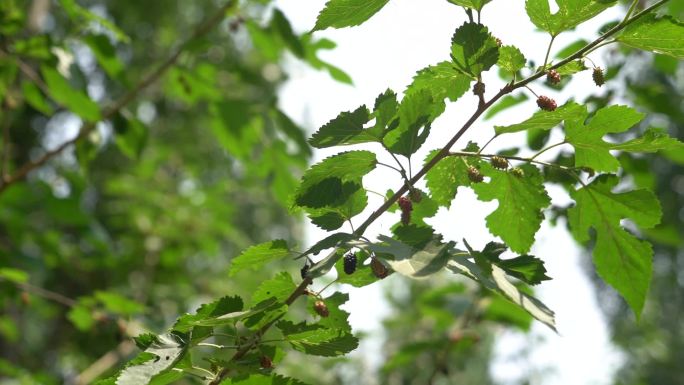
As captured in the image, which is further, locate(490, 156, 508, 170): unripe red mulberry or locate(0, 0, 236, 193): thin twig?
locate(0, 0, 236, 193): thin twig

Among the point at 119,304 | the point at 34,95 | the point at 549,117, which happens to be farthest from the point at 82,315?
the point at 549,117

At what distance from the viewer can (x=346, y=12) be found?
3.15ft

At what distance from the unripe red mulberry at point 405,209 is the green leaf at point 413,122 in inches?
3.3

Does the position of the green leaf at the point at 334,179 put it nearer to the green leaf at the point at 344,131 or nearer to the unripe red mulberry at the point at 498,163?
the green leaf at the point at 344,131

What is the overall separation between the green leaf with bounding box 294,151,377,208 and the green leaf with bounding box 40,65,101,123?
1.50 metres

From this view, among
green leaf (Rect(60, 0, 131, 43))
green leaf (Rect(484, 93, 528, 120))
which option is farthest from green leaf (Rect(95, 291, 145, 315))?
green leaf (Rect(484, 93, 528, 120))

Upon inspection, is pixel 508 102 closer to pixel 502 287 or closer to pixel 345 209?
pixel 345 209

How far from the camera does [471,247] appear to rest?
85 cm

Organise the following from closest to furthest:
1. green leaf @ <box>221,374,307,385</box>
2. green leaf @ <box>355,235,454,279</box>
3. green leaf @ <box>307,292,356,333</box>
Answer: green leaf @ <box>355,235,454,279</box> → green leaf @ <box>221,374,307,385</box> → green leaf @ <box>307,292,356,333</box>

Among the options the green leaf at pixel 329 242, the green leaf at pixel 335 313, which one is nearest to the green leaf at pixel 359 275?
the green leaf at pixel 335 313

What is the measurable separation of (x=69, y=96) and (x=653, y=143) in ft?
6.07

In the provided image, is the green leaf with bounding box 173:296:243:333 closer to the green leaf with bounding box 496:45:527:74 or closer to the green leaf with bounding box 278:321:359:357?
the green leaf with bounding box 278:321:359:357

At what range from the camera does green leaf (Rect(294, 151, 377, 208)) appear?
0.96 meters

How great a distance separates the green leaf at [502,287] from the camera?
2.44 ft
